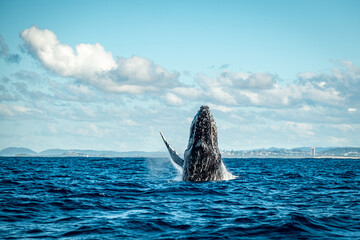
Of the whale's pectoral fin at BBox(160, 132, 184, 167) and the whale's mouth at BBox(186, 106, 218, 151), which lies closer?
the whale's mouth at BBox(186, 106, 218, 151)

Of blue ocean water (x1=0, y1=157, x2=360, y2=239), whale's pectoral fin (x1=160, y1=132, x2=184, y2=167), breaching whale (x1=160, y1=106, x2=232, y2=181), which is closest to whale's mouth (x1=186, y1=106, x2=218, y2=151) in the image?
breaching whale (x1=160, y1=106, x2=232, y2=181)

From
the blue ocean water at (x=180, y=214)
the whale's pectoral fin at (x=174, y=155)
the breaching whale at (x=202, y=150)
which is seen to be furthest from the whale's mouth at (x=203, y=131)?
the blue ocean water at (x=180, y=214)

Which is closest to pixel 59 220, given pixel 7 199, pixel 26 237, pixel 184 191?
pixel 26 237

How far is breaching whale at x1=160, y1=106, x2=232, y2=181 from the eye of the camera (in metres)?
13.6

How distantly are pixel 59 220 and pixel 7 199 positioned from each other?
389cm

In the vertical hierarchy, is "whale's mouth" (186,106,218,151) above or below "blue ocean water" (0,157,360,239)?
above

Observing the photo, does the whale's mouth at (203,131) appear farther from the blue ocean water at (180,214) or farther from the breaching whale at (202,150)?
the blue ocean water at (180,214)

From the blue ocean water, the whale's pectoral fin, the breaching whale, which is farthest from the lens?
the whale's pectoral fin

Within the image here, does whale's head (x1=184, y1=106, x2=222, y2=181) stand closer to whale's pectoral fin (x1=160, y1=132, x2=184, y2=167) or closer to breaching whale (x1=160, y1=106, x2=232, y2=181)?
breaching whale (x1=160, y1=106, x2=232, y2=181)

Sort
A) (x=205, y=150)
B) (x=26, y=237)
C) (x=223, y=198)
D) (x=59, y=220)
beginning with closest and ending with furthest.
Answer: (x=26, y=237)
(x=59, y=220)
(x=223, y=198)
(x=205, y=150)

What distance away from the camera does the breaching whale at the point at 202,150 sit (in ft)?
44.7

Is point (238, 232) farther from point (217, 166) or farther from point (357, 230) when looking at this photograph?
point (217, 166)

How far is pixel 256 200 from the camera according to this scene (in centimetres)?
1134

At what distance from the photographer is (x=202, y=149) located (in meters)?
13.5
